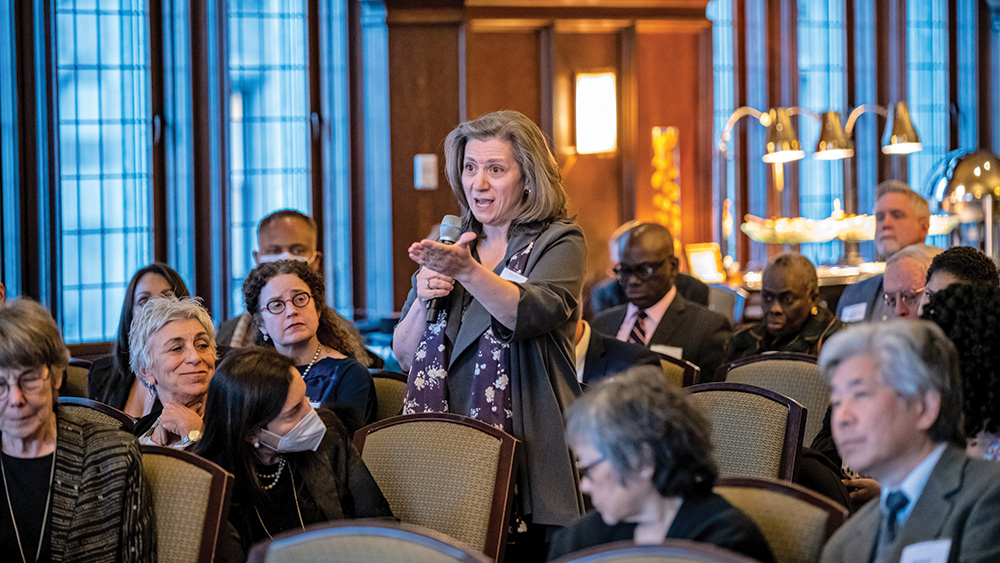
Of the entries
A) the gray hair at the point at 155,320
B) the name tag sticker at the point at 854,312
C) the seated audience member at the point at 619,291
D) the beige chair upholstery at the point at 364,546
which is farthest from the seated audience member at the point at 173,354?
the name tag sticker at the point at 854,312

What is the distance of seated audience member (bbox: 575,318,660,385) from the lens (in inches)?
151

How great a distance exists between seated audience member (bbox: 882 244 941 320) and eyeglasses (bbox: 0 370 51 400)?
2745 mm

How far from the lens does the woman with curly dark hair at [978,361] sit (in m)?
2.02

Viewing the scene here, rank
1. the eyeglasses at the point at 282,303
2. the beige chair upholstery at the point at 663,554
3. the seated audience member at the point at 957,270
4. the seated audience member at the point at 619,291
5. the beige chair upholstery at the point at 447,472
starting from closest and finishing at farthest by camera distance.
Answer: the beige chair upholstery at the point at 663,554 < the beige chair upholstery at the point at 447,472 < the seated audience member at the point at 957,270 < the eyeglasses at the point at 282,303 < the seated audience member at the point at 619,291

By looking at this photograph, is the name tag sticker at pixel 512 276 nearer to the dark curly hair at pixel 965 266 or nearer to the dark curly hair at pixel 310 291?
the dark curly hair at pixel 310 291

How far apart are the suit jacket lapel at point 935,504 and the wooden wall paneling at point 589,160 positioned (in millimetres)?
6180

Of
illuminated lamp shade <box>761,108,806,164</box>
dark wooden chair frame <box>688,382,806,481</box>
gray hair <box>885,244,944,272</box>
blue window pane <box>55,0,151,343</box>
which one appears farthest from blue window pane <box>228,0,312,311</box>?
dark wooden chair frame <box>688,382,806,481</box>

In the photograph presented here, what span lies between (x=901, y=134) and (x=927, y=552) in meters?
6.51

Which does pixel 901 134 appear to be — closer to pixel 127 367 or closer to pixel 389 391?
pixel 389 391

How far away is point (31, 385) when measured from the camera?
2.34 metres

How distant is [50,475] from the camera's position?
7.78 ft

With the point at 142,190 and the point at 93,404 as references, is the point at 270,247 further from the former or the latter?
the point at 142,190

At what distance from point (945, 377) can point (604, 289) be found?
183 inches

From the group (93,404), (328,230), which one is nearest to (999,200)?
(328,230)
